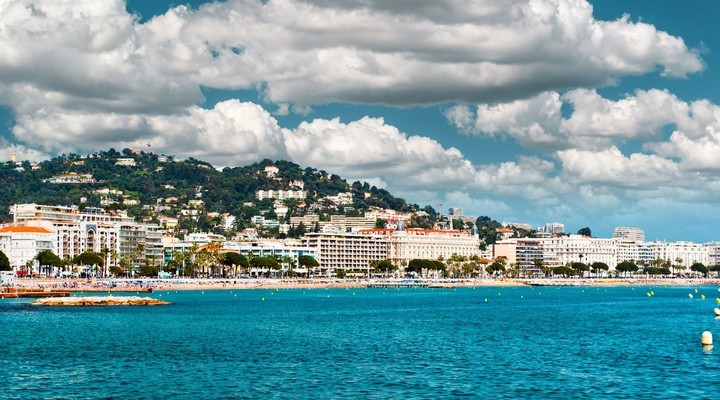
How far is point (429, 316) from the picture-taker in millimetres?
83875

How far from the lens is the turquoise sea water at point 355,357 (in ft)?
125

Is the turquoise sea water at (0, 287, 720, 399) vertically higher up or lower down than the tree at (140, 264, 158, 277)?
lower down

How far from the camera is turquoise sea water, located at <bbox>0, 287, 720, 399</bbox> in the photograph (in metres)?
38.0

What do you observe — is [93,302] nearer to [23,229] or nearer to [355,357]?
[355,357]

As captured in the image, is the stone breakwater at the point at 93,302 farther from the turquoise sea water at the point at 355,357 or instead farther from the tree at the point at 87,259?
the tree at the point at 87,259

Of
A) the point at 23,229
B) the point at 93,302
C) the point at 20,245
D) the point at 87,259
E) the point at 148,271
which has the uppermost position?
the point at 23,229

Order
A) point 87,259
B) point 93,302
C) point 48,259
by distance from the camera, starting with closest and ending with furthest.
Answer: point 93,302 < point 48,259 < point 87,259

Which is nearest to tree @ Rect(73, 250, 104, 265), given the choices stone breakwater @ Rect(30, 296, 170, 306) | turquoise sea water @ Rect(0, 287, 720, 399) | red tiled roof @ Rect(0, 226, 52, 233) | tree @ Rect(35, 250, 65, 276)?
tree @ Rect(35, 250, 65, 276)

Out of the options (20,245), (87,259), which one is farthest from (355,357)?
(20,245)

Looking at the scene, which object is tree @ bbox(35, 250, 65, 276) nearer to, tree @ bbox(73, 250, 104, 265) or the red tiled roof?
tree @ bbox(73, 250, 104, 265)

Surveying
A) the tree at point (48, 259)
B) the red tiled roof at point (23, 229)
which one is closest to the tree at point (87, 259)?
the tree at point (48, 259)

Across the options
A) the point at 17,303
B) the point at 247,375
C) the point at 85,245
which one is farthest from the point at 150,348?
the point at 85,245

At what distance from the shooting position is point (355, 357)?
49.2 meters

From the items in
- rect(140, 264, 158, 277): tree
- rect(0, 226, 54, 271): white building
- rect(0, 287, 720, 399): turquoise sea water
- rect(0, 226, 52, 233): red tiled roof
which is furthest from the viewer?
rect(0, 226, 52, 233): red tiled roof
